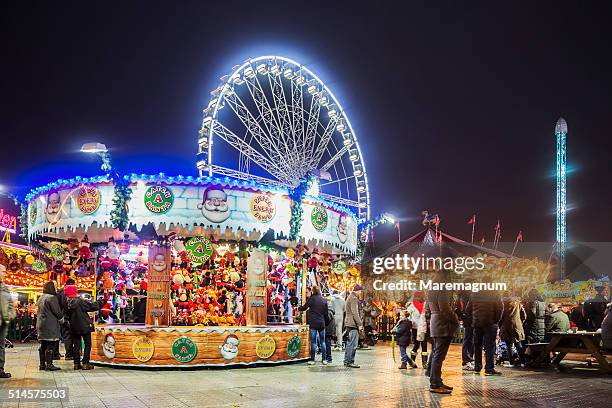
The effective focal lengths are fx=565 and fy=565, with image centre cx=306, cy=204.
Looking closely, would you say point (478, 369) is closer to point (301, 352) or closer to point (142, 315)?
point (301, 352)

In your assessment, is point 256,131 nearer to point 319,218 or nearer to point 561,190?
point 319,218

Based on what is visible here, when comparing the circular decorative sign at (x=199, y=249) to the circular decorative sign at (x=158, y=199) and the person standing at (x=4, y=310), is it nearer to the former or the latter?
the circular decorative sign at (x=158, y=199)

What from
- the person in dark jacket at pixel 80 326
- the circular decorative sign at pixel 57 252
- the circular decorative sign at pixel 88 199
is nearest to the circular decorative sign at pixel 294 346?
the person in dark jacket at pixel 80 326

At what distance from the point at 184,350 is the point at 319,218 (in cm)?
424

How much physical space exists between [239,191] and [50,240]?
5493mm

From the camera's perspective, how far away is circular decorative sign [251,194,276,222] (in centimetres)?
1155

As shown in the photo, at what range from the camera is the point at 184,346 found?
1038 centimetres

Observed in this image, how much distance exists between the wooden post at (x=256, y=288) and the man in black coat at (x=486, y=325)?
173 inches

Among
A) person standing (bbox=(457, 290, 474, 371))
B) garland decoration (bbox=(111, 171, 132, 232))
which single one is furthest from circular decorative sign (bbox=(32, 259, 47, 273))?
person standing (bbox=(457, 290, 474, 371))

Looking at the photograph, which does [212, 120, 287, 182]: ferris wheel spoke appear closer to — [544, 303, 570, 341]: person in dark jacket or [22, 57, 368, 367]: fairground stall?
[22, 57, 368, 367]: fairground stall

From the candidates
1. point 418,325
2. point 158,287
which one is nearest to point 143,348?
point 158,287

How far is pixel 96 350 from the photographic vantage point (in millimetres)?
11047

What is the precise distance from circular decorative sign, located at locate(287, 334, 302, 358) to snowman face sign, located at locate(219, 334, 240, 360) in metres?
1.30

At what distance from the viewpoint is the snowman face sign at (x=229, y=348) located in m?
10.6
